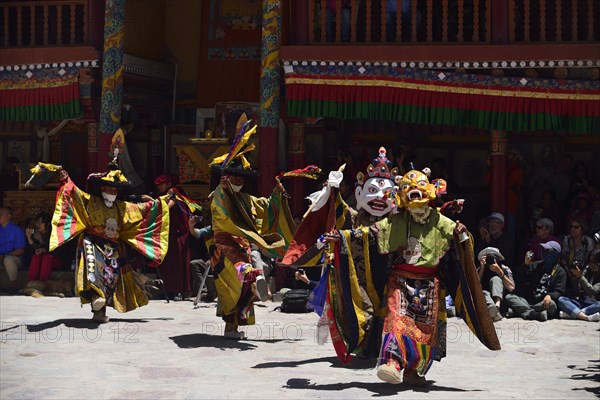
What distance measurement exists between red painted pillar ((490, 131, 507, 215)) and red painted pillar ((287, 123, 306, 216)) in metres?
2.44

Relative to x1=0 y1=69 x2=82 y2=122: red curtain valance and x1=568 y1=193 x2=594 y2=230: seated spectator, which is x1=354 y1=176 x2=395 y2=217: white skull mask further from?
x1=0 y1=69 x2=82 y2=122: red curtain valance

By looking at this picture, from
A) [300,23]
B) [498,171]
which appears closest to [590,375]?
[498,171]

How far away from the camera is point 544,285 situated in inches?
551

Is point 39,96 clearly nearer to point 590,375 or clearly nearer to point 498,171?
point 498,171

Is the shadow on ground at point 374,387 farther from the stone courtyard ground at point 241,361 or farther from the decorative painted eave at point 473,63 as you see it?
the decorative painted eave at point 473,63

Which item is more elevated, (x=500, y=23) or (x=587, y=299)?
(x=500, y=23)

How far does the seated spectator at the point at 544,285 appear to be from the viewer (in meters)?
13.9

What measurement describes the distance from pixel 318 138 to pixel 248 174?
6101 mm

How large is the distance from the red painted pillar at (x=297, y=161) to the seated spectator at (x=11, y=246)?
353 centimetres

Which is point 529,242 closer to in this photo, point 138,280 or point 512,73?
point 512,73

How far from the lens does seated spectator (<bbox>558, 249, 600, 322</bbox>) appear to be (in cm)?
1373

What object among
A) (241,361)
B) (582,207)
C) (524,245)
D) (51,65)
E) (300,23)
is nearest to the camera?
(241,361)

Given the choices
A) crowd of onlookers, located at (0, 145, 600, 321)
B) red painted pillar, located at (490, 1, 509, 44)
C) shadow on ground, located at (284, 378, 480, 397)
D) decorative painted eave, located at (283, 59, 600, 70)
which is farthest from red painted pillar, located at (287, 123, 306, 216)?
shadow on ground, located at (284, 378, 480, 397)

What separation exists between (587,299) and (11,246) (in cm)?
723
